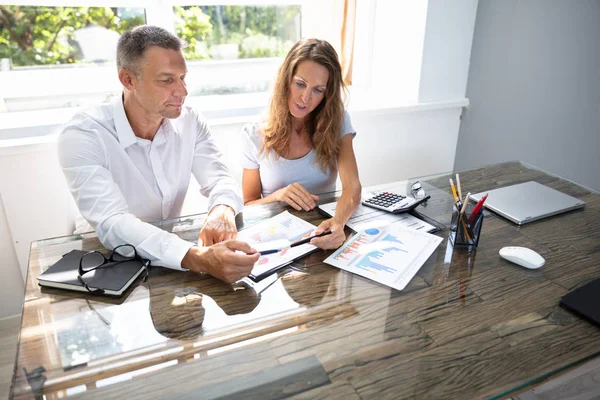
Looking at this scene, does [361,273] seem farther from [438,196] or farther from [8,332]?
[8,332]

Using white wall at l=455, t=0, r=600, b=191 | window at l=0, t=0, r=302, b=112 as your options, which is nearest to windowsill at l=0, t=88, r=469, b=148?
window at l=0, t=0, r=302, b=112

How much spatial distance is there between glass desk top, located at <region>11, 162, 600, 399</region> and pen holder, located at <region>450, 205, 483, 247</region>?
4 cm

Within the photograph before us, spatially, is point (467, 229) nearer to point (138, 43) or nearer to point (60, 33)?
point (138, 43)

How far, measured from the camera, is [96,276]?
3.42 feet

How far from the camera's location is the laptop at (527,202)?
143 cm

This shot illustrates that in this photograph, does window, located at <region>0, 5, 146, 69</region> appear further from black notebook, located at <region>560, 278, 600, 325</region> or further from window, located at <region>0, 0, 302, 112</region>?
black notebook, located at <region>560, 278, 600, 325</region>

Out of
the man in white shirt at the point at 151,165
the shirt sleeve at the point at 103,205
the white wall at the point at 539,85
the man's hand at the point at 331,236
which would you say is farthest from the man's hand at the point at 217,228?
the white wall at the point at 539,85

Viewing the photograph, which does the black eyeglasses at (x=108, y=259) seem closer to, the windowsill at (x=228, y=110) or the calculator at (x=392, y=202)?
the calculator at (x=392, y=202)

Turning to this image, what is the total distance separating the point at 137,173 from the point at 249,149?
47 centimetres

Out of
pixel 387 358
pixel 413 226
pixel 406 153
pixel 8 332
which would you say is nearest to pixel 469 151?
pixel 406 153

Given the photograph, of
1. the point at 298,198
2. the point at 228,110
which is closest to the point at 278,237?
the point at 298,198

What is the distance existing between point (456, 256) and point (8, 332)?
1.90 metres

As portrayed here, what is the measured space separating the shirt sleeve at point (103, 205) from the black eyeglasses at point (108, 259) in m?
0.02

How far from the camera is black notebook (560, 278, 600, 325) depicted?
3.21ft
